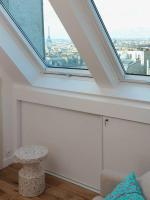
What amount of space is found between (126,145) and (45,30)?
4.59ft

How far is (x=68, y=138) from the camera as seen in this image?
11.3 ft

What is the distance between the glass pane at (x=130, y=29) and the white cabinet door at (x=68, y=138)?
2.12 ft

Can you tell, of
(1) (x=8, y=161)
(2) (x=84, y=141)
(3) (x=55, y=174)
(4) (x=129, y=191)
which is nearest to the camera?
(4) (x=129, y=191)

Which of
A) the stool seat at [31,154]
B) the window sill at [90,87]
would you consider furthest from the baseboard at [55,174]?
the window sill at [90,87]

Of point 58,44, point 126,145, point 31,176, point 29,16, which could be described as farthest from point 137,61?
point 31,176

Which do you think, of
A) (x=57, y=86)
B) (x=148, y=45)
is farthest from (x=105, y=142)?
(x=148, y=45)

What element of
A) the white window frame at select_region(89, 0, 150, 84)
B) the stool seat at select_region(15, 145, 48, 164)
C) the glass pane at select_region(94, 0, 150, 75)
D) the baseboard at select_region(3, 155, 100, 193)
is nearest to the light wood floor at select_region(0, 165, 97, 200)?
the baseboard at select_region(3, 155, 100, 193)

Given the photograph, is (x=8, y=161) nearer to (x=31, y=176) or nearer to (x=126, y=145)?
(x=31, y=176)

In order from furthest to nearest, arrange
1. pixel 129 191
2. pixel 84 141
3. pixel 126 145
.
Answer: pixel 84 141 < pixel 126 145 < pixel 129 191

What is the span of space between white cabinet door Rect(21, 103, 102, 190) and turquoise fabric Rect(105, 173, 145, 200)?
1149 mm

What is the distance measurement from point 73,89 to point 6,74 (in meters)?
0.88

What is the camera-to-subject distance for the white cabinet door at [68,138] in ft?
10.6

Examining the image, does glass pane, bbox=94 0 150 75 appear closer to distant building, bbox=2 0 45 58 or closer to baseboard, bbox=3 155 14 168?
distant building, bbox=2 0 45 58

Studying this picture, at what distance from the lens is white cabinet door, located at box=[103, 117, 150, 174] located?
2.85m
